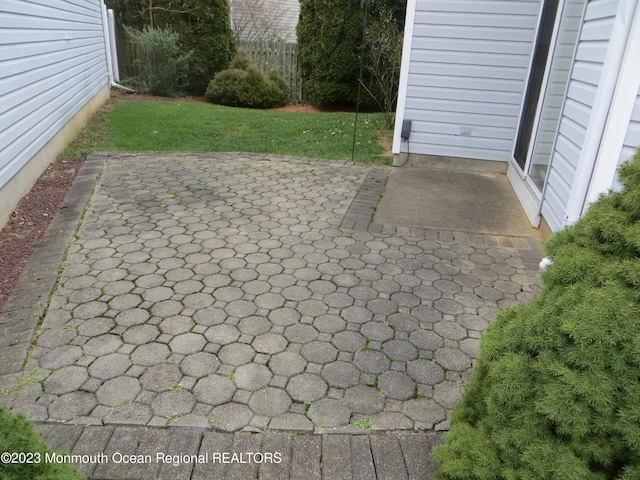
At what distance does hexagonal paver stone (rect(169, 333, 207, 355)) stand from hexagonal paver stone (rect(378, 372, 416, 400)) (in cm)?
111

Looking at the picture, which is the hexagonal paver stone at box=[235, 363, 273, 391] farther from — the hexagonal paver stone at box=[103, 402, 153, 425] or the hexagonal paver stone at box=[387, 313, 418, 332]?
the hexagonal paver stone at box=[387, 313, 418, 332]

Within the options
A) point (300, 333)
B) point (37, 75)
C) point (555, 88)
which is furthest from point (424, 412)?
point (37, 75)

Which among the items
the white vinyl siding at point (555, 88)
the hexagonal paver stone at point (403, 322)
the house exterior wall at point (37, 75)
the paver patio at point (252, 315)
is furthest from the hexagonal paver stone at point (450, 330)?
the house exterior wall at point (37, 75)

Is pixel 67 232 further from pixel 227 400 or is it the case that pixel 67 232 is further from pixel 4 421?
pixel 4 421

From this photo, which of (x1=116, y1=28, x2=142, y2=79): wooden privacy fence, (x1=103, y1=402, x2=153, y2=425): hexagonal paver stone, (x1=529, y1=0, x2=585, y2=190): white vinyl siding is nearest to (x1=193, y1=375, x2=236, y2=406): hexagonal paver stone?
(x1=103, y1=402, x2=153, y2=425): hexagonal paver stone

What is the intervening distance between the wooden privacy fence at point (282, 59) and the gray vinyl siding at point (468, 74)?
7376 millimetres

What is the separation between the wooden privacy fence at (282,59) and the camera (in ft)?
44.3

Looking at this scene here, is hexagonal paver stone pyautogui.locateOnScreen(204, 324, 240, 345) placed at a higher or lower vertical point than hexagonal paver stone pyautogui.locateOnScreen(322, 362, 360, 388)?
lower

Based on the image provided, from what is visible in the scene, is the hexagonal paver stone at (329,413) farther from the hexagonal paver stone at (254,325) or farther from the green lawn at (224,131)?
the green lawn at (224,131)

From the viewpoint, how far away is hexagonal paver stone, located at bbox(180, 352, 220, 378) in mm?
2656

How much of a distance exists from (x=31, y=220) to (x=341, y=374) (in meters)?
3.77

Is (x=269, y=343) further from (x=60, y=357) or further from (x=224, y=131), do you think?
(x=224, y=131)

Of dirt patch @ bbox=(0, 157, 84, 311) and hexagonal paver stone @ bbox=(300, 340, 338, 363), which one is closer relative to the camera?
hexagonal paver stone @ bbox=(300, 340, 338, 363)

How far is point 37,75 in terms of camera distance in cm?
604
